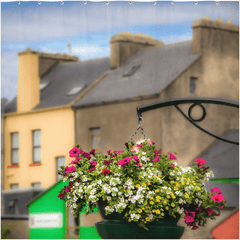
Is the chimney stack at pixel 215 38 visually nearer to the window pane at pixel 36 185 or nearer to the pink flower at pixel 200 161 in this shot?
the window pane at pixel 36 185

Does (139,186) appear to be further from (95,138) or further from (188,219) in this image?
(95,138)

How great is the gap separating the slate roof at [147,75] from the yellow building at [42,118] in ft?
0.98

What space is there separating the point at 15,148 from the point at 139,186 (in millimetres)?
7608

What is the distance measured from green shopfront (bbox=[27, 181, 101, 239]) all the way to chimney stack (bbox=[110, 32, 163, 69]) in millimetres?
2708

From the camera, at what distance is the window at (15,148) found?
10044 mm

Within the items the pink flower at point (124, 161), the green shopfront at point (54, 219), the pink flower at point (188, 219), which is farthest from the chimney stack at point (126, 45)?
the pink flower at point (124, 161)

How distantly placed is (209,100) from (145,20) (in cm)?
620

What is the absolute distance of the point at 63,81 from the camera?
10484mm

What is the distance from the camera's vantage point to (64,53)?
32.3 ft

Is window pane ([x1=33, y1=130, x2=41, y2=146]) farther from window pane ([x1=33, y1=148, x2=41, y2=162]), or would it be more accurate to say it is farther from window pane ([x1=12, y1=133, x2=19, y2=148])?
window pane ([x1=12, y1=133, x2=19, y2=148])

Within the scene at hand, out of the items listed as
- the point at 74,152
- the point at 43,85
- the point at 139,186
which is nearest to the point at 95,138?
the point at 43,85

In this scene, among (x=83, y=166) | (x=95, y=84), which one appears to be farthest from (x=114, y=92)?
(x=83, y=166)

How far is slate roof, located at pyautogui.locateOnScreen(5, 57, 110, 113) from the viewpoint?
10.2m

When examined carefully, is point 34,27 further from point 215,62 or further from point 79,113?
point 215,62
